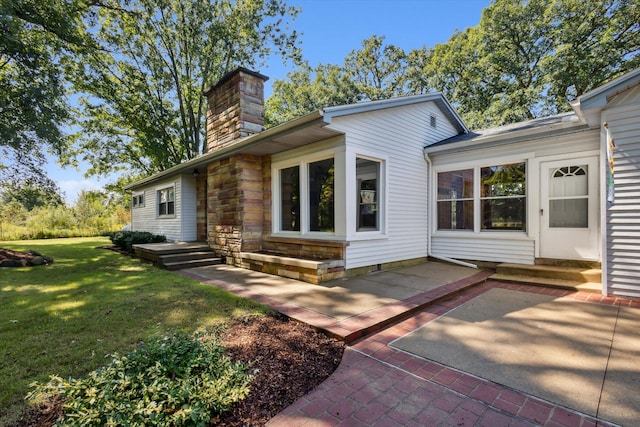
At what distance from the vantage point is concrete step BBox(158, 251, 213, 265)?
7316 millimetres

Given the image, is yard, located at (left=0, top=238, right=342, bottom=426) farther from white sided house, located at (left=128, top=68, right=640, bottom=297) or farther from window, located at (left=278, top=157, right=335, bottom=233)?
window, located at (left=278, top=157, right=335, bottom=233)

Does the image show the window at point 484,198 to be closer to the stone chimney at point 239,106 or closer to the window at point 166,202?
the stone chimney at point 239,106

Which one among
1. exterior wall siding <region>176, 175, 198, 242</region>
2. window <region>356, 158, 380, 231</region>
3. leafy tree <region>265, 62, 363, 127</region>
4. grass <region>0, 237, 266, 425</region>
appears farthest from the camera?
leafy tree <region>265, 62, 363, 127</region>

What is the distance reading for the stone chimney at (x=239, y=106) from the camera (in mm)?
8102

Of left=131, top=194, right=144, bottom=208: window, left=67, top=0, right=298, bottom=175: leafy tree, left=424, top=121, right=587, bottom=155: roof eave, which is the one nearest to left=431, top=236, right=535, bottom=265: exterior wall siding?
left=424, top=121, right=587, bottom=155: roof eave

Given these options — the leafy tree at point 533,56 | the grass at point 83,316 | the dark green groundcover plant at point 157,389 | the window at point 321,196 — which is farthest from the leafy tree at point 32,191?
the leafy tree at point 533,56

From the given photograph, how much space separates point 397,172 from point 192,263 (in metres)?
5.68

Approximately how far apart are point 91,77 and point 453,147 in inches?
615

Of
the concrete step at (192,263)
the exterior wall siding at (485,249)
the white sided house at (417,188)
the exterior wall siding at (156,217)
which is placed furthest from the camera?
the exterior wall siding at (156,217)

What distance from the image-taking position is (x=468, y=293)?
5.02 meters

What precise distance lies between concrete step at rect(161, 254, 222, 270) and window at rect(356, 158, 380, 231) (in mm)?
4271

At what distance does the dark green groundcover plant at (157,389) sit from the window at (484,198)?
6487 millimetres

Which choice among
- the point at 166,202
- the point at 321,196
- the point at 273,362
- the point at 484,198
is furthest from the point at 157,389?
the point at 166,202

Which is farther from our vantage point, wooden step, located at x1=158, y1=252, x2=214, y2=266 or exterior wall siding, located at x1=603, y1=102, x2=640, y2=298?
wooden step, located at x1=158, y1=252, x2=214, y2=266
